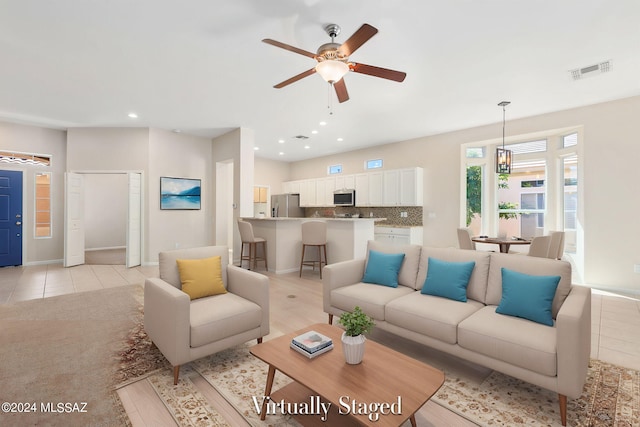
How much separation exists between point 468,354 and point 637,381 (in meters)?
1.28

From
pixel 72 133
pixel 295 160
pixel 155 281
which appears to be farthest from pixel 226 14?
pixel 295 160

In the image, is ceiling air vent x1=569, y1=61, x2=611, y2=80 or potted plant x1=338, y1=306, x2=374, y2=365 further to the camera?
ceiling air vent x1=569, y1=61, x2=611, y2=80

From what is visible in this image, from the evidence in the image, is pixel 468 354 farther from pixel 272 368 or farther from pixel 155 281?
pixel 155 281

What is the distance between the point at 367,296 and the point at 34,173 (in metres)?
7.80

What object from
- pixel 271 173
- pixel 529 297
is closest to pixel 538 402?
pixel 529 297

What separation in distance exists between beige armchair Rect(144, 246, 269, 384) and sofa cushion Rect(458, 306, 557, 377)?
166 cm

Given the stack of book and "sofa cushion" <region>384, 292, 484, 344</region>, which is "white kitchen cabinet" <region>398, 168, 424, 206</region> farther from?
the stack of book

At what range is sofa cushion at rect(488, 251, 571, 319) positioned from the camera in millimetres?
2232

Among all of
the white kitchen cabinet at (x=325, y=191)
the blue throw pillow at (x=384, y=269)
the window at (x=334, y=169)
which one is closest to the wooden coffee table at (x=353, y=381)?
the blue throw pillow at (x=384, y=269)

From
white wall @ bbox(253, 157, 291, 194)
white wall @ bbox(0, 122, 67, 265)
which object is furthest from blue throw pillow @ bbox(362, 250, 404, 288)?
white wall @ bbox(0, 122, 67, 265)

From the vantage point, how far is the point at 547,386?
1.82m

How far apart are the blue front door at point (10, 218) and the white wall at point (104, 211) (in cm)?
260

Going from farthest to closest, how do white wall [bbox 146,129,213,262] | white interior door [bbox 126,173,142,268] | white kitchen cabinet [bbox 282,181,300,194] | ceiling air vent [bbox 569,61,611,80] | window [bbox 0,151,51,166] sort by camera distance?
white kitchen cabinet [bbox 282,181,300,194], white wall [bbox 146,129,213,262], white interior door [bbox 126,173,142,268], window [bbox 0,151,51,166], ceiling air vent [bbox 569,61,611,80]

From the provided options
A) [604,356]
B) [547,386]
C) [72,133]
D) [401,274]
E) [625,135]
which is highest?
[72,133]
